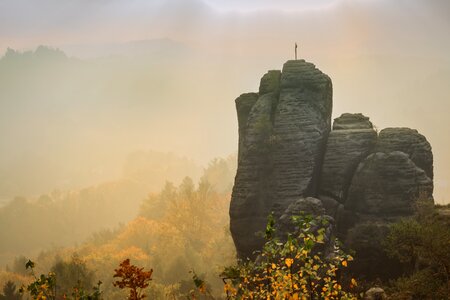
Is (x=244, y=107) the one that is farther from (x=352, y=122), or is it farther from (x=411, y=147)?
(x=411, y=147)

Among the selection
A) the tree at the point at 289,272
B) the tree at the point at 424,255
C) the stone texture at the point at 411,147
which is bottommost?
the tree at the point at 424,255

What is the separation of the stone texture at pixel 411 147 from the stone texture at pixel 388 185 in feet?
4.62

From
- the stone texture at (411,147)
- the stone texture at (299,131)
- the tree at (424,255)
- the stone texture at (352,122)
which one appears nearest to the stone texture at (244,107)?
the stone texture at (299,131)

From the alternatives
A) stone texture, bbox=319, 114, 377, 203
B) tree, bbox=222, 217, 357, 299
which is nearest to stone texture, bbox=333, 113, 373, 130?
stone texture, bbox=319, 114, 377, 203

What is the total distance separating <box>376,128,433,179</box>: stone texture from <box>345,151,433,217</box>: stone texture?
4.62 ft

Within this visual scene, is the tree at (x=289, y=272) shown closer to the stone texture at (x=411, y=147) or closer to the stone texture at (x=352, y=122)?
the stone texture at (x=411, y=147)

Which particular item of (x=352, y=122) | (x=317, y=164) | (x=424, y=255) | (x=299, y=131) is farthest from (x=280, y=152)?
(x=424, y=255)

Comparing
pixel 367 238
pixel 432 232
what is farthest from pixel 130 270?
pixel 367 238

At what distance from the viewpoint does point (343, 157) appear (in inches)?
1405

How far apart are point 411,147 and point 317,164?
27.8ft

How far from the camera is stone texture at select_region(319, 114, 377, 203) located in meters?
35.3

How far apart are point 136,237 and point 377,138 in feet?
270

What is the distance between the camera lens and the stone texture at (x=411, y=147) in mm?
34812

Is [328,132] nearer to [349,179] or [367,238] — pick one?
[349,179]
